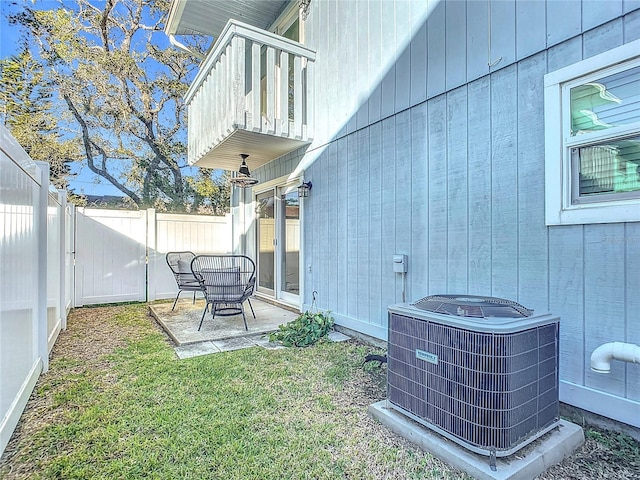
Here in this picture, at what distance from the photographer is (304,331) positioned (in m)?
4.29

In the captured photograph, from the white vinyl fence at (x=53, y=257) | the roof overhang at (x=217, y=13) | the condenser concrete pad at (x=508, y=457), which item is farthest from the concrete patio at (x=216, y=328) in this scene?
the roof overhang at (x=217, y=13)

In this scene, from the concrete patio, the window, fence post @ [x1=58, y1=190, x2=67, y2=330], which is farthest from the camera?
fence post @ [x1=58, y1=190, x2=67, y2=330]

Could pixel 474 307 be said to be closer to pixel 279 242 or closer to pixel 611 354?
pixel 611 354

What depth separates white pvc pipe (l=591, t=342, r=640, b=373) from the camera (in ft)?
6.58

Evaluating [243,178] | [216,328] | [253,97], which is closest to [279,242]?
[243,178]

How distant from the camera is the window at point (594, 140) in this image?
86.0 inches

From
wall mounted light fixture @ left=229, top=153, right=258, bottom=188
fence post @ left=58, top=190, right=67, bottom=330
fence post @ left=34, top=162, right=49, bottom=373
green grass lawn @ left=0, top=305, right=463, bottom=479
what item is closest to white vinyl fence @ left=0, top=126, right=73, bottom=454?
fence post @ left=34, top=162, right=49, bottom=373

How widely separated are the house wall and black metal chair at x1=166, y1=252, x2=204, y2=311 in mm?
2307

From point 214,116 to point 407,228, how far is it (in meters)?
3.50

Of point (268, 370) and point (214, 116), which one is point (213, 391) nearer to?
point (268, 370)

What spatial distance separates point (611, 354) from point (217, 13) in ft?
25.3

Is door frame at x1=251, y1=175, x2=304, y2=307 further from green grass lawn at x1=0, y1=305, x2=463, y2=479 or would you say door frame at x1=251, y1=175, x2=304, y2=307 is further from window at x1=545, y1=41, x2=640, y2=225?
window at x1=545, y1=41, x2=640, y2=225

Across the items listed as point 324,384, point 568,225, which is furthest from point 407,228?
point 324,384

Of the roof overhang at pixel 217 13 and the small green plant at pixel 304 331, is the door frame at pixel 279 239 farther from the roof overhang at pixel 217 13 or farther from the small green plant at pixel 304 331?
the roof overhang at pixel 217 13
